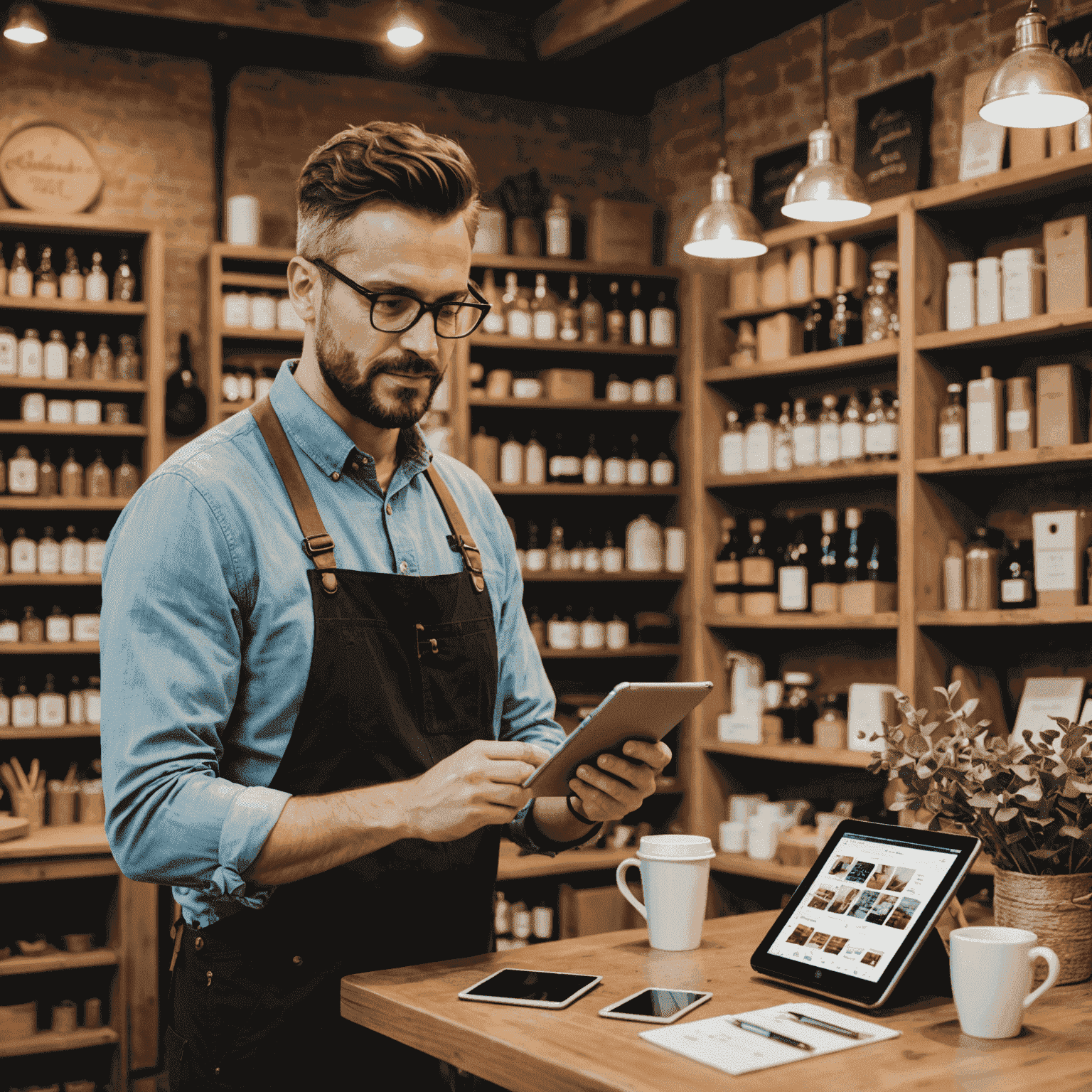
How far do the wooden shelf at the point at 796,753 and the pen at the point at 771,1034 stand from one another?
268 cm

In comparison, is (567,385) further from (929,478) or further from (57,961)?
(57,961)

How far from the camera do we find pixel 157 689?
4.74 feet

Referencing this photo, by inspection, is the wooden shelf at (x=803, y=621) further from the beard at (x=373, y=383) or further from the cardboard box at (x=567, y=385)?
the beard at (x=373, y=383)

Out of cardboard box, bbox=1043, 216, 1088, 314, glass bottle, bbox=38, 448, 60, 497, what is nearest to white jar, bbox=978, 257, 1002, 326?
cardboard box, bbox=1043, 216, 1088, 314

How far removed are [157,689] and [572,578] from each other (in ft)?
11.3

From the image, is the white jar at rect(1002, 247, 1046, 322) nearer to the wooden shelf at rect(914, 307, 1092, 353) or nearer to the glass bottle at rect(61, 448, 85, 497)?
the wooden shelf at rect(914, 307, 1092, 353)

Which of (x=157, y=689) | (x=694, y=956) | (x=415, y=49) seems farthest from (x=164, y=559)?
(x=415, y=49)

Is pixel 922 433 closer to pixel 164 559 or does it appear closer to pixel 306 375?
pixel 306 375

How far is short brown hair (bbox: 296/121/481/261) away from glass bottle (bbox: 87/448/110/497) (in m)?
2.99

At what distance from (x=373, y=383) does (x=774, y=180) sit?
12.0 feet

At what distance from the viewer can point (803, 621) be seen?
14.1 feet

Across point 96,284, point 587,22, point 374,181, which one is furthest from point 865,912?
point 587,22

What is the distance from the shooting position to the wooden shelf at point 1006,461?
348 cm

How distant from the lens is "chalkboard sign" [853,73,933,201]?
430 centimetres
